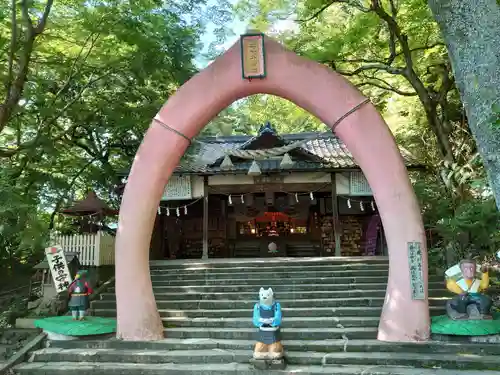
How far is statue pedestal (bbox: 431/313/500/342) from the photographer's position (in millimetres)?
7102

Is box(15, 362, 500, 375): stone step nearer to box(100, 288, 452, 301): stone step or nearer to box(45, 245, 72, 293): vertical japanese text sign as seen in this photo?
box(45, 245, 72, 293): vertical japanese text sign

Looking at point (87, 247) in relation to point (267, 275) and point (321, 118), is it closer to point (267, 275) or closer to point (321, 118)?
point (267, 275)

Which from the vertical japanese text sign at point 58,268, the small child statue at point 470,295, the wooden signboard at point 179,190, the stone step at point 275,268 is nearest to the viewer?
the small child statue at point 470,295

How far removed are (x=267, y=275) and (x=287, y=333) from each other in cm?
301

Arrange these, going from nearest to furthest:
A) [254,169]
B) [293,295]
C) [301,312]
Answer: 1. [301,312]
2. [293,295]
3. [254,169]

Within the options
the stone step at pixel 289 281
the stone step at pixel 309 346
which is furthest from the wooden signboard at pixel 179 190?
the stone step at pixel 309 346

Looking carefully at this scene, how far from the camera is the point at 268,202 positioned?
14.8 m

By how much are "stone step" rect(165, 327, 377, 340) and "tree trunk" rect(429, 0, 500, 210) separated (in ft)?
13.9

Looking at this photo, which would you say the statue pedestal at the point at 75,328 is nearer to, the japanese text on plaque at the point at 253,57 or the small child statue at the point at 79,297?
the small child statue at the point at 79,297

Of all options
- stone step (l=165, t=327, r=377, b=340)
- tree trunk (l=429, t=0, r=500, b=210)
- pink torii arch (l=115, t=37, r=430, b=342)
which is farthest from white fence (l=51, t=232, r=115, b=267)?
tree trunk (l=429, t=0, r=500, b=210)

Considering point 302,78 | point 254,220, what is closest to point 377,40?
point 302,78

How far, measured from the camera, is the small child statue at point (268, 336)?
6605mm

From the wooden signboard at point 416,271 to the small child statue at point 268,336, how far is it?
8.10 ft

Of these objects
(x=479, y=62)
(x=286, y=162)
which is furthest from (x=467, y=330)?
(x=286, y=162)
